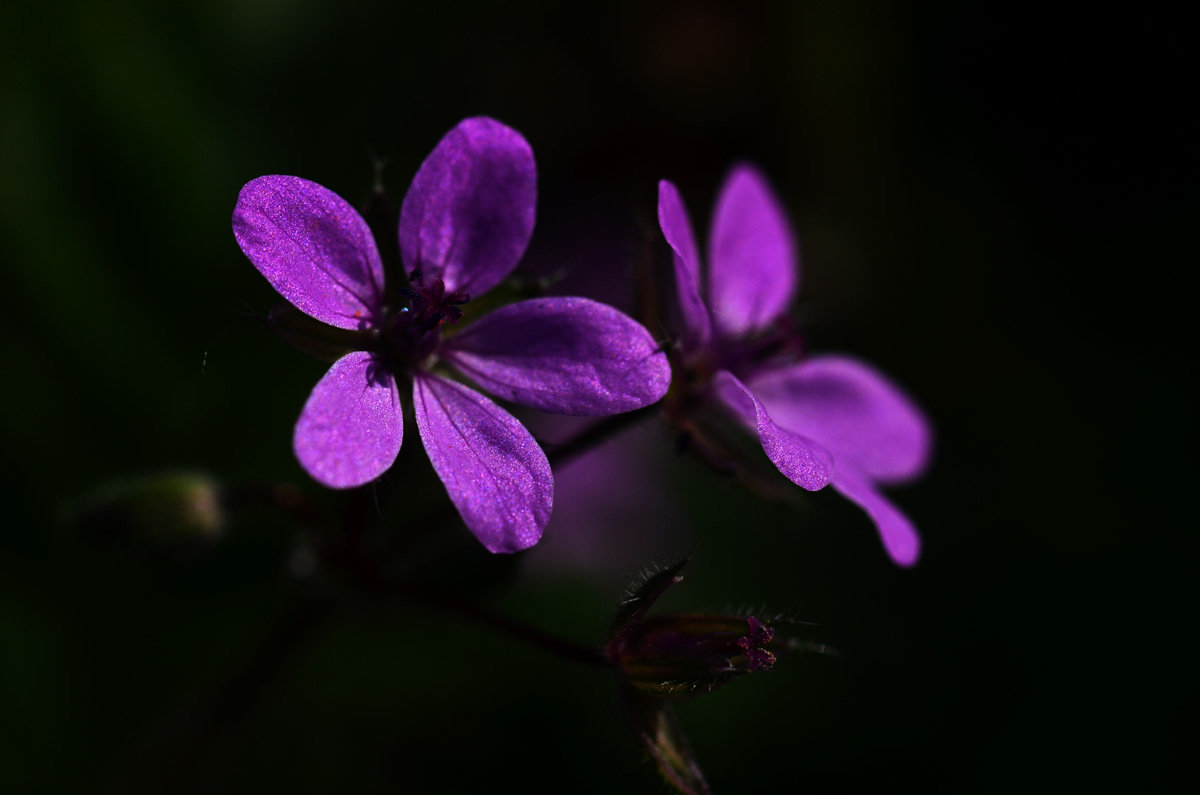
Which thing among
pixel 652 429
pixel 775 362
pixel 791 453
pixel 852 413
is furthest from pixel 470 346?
pixel 652 429

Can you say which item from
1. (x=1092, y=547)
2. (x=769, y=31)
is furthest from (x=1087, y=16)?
(x=1092, y=547)

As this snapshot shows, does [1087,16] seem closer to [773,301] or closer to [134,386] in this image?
[773,301]

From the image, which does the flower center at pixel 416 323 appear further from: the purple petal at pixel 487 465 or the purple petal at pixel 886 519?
the purple petal at pixel 886 519

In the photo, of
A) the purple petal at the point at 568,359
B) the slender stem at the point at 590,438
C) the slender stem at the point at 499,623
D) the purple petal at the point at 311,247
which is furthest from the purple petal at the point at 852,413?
the purple petal at the point at 311,247

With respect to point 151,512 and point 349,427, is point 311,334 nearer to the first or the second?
point 349,427

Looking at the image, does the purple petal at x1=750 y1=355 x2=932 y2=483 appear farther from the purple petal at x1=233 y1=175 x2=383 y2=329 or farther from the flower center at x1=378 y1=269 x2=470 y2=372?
the purple petal at x1=233 y1=175 x2=383 y2=329

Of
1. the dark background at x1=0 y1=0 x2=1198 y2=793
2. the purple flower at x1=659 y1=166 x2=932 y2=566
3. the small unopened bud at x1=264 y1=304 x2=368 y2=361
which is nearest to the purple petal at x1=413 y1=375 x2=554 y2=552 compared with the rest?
the small unopened bud at x1=264 y1=304 x2=368 y2=361
